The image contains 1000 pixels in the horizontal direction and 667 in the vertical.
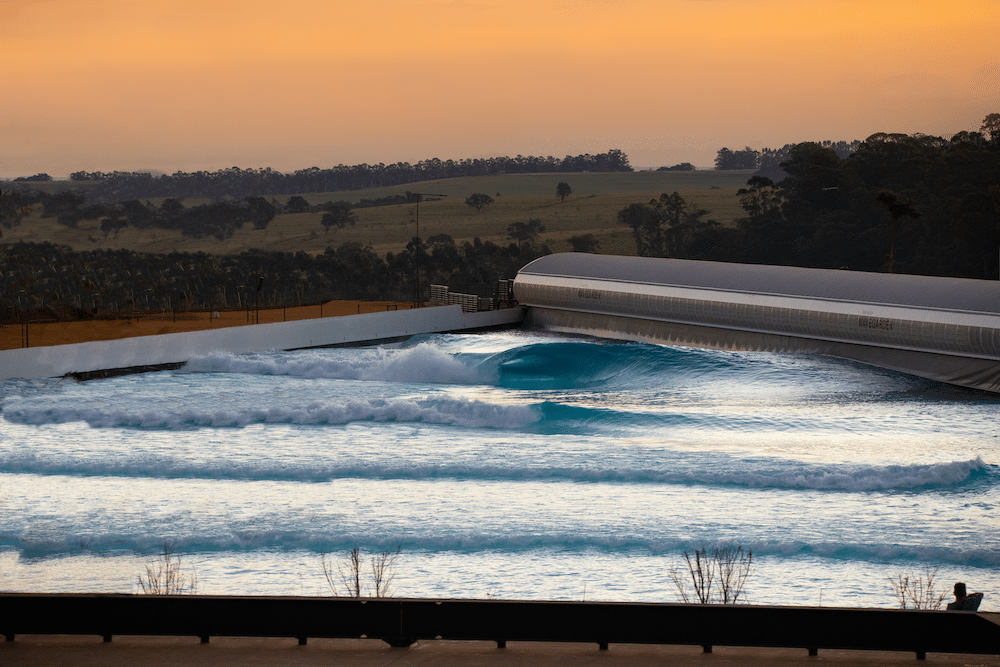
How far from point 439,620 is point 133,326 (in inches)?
1667

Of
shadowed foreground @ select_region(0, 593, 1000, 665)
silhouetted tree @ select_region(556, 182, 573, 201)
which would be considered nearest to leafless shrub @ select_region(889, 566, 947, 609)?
shadowed foreground @ select_region(0, 593, 1000, 665)

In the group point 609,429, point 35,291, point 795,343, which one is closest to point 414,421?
point 609,429

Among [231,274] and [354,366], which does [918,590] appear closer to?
[354,366]

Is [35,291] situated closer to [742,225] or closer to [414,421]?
[742,225]

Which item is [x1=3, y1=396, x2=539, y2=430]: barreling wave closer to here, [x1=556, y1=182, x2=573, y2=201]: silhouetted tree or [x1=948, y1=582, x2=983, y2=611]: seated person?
[x1=948, y1=582, x2=983, y2=611]: seated person

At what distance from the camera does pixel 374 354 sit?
38.2 m

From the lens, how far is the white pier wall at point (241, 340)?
3216 cm

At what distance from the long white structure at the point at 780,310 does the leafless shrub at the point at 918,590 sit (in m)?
16.9

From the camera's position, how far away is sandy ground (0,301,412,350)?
4384 centimetres

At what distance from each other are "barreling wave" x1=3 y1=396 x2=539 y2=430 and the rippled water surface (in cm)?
9

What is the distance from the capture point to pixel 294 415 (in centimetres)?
2845

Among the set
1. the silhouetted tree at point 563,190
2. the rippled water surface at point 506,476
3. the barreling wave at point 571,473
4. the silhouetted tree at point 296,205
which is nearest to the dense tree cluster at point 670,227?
the silhouetted tree at point 563,190

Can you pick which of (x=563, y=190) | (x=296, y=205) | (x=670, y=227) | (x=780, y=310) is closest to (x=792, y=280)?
(x=780, y=310)

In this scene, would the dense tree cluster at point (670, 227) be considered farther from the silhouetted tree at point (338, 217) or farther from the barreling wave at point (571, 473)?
the barreling wave at point (571, 473)
